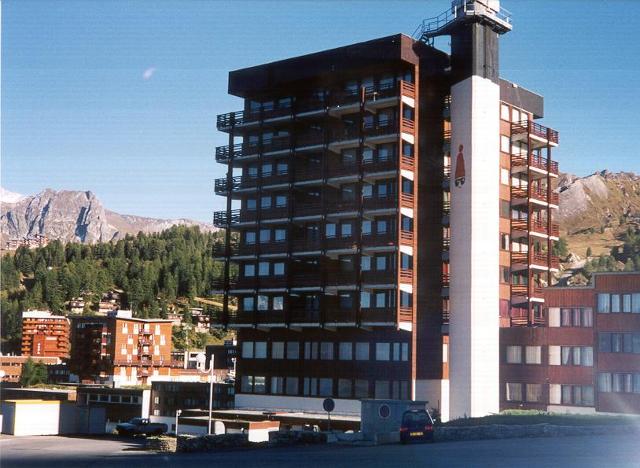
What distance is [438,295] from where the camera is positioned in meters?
83.8

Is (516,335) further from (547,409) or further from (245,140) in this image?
(245,140)

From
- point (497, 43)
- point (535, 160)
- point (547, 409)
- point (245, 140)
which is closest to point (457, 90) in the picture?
point (497, 43)

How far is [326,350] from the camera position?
8681 cm

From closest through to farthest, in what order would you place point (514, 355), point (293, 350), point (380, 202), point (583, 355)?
point (380, 202) → point (293, 350) → point (583, 355) → point (514, 355)

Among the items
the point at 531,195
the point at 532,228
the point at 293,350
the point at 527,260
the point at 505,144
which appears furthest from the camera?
the point at 531,195

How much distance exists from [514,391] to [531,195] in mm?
19965

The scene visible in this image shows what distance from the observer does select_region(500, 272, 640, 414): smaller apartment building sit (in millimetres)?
87250

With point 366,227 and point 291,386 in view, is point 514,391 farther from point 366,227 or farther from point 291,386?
point 366,227

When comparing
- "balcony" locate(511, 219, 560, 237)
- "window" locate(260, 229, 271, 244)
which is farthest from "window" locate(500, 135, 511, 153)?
"window" locate(260, 229, 271, 244)

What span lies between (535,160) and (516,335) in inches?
734

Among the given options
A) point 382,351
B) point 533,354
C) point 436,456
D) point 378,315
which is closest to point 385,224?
point 378,315

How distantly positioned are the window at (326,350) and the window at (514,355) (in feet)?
60.2

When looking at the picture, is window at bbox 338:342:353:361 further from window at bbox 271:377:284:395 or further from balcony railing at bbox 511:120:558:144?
balcony railing at bbox 511:120:558:144

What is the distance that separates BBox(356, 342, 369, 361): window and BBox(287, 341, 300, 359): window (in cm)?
722
